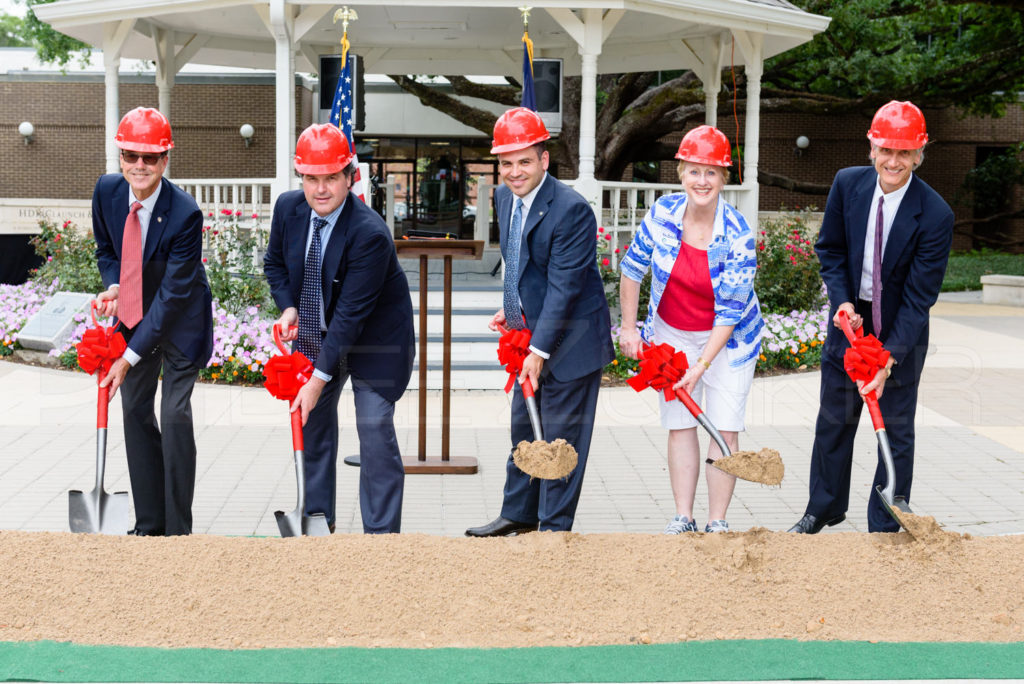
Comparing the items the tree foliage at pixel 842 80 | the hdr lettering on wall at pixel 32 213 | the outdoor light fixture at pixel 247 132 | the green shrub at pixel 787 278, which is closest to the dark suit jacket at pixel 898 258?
the green shrub at pixel 787 278

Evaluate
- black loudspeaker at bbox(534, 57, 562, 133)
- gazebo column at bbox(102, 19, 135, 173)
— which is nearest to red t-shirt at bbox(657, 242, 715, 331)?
black loudspeaker at bbox(534, 57, 562, 133)

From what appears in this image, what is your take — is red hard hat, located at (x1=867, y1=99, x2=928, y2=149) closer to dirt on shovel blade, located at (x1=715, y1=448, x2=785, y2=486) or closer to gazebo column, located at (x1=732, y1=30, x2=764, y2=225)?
dirt on shovel blade, located at (x1=715, y1=448, x2=785, y2=486)

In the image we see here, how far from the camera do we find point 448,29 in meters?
13.5

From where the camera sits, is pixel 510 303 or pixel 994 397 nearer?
pixel 510 303

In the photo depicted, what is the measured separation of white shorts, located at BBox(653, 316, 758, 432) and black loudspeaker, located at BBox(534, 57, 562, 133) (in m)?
7.69

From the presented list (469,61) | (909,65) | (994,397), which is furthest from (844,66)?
(994,397)

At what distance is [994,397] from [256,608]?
7.40 meters

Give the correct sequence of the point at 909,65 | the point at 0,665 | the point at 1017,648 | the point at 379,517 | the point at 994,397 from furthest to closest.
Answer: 1. the point at 909,65
2. the point at 994,397
3. the point at 379,517
4. the point at 1017,648
5. the point at 0,665

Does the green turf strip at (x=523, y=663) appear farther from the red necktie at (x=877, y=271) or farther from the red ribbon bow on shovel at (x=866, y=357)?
the red necktie at (x=877, y=271)

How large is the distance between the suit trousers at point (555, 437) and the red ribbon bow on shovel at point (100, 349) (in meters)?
1.68

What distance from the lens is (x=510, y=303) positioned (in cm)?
482

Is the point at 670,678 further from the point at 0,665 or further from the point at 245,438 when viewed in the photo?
the point at 245,438

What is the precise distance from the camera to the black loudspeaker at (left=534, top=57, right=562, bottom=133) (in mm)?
12109

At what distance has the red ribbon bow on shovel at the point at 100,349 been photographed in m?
4.37
